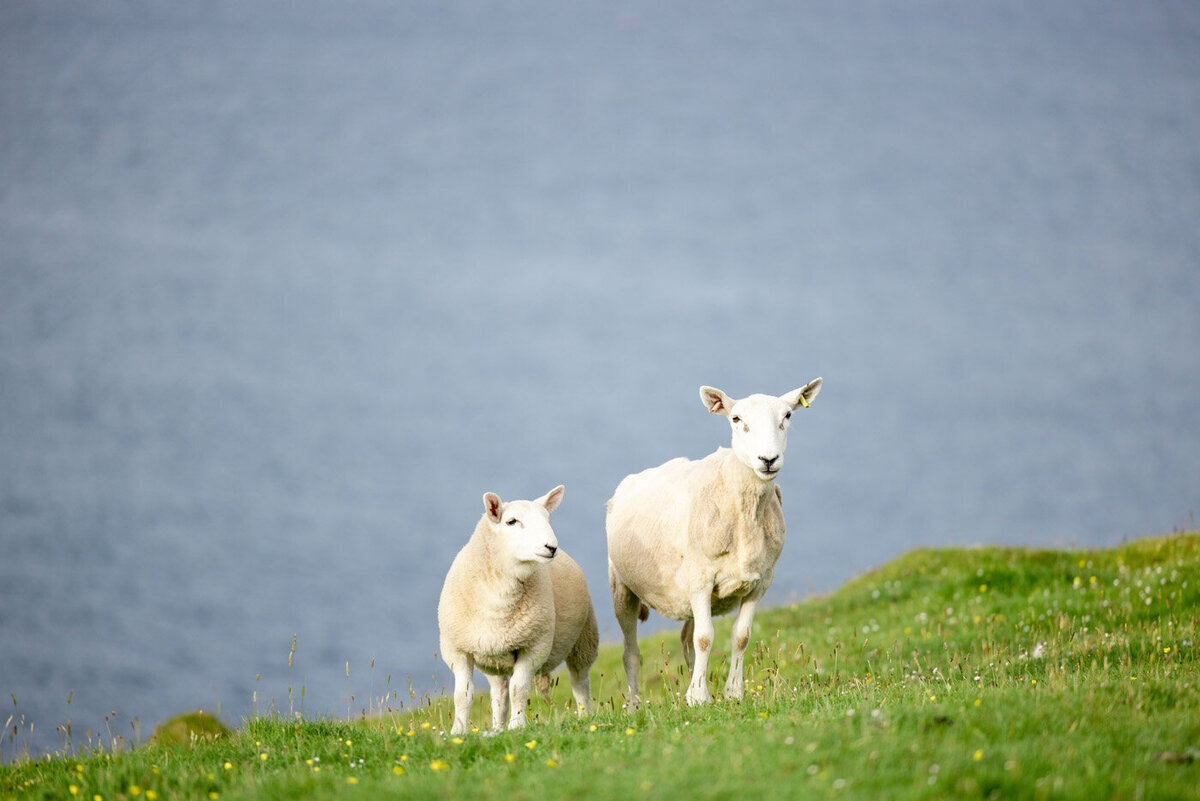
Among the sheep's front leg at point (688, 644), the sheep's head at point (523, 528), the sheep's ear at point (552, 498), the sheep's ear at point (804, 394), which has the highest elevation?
the sheep's ear at point (804, 394)

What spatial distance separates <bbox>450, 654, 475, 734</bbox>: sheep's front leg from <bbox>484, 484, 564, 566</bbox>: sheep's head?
121cm

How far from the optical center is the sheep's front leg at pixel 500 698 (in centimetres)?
1066

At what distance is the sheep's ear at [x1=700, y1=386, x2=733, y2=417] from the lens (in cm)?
1105

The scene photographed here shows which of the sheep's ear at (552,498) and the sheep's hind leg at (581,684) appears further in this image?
the sheep's hind leg at (581,684)

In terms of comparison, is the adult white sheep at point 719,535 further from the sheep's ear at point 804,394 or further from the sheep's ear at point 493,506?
the sheep's ear at point 493,506

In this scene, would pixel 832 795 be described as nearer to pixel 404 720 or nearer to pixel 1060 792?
pixel 1060 792

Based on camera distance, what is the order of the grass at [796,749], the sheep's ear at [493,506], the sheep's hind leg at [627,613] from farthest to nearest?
the sheep's hind leg at [627,613], the sheep's ear at [493,506], the grass at [796,749]

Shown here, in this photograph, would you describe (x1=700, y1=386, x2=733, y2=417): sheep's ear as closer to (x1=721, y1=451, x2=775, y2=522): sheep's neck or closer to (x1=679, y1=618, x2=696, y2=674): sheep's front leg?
(x1=721, y1=451, x2=775, y2=522): sheep's neck

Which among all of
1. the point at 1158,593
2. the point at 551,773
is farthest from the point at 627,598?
the point at 1158,593

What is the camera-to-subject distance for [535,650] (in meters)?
10.1

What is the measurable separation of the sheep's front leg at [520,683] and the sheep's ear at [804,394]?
366 cm

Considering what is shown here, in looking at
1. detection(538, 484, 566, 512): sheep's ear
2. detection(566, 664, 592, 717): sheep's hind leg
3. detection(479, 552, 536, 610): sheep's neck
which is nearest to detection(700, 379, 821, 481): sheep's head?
detection(538, 484, 566, 512): sheep's ear

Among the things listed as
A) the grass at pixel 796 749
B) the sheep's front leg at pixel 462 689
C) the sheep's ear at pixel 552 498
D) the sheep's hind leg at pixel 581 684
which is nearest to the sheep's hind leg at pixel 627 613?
the sheep's hind leg at pixel 581 684

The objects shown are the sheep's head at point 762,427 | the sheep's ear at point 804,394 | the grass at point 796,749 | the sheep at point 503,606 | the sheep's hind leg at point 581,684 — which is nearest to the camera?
the grass at point 796,749
